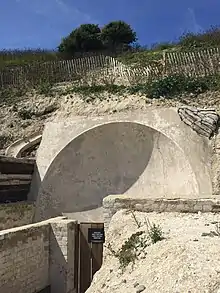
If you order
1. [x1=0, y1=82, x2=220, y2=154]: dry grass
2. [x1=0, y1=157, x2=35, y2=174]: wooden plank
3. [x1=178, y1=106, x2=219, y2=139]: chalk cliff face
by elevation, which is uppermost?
[x1=0, y1=82, x2=220, y2=154]: dry grass

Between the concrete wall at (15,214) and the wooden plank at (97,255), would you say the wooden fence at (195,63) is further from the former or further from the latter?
the wooden plank at (97,255)

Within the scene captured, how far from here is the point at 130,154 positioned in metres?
15.4

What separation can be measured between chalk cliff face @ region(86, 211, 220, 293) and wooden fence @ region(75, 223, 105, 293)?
3.84 m

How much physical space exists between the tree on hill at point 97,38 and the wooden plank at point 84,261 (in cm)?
1832

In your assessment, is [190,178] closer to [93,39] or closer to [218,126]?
[218,126]

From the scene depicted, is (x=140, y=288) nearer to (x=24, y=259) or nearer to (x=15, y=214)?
(x=24, y=259)

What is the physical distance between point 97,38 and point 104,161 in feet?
51.3

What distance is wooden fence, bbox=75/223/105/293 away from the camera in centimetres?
1154

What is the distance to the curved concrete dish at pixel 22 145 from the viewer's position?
16.8 meters

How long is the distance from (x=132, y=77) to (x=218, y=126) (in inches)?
234

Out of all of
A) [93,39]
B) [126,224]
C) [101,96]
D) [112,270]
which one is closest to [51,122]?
[101,96]

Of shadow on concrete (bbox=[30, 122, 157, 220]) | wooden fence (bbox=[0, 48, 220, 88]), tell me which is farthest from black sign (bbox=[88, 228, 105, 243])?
wooden fence (bbox=[0, 48, 220, 88])

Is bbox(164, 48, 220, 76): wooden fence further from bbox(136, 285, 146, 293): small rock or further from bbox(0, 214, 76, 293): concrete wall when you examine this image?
bbox(136, 285, 146, 293): small rock

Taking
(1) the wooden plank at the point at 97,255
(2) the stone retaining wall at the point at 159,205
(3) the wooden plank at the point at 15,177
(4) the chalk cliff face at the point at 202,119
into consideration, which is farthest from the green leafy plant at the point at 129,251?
(3) the wooden plank at the point at 15,177
